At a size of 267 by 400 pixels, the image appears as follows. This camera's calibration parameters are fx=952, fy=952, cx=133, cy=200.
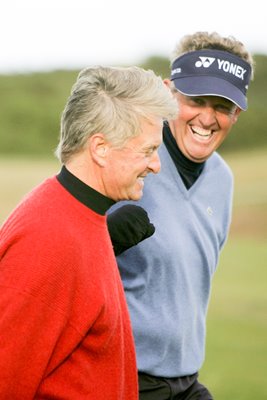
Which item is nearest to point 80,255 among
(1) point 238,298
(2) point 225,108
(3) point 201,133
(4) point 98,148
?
(4) point 98,148

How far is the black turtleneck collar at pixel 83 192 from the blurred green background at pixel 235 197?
4135 mm

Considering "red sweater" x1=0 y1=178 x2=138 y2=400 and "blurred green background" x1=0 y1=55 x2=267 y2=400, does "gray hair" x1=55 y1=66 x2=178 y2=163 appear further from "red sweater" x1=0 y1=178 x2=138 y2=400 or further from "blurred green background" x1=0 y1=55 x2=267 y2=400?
"blurred green background" x1=0 y1=55 x2=267 y2=400

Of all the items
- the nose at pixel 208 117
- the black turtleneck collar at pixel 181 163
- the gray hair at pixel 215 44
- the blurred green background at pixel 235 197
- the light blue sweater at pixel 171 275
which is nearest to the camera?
the light blue sweater at pixel 171 275

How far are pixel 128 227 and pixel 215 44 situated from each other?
1.16 metres

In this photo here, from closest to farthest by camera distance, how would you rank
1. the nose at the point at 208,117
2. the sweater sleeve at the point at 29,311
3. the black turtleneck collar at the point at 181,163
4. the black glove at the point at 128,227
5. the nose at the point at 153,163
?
the sweater sleeve at the point at 29,311 → the nose at the point at 153,163 → the black glove at the point at 128,227 → the black turtleneck collar at the point at 181,163 → the nose at the point at 208,117

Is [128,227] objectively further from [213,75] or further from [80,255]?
[213,75]

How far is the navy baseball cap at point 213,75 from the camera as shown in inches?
148

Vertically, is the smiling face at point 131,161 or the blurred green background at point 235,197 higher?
the smiling face at point 131,161

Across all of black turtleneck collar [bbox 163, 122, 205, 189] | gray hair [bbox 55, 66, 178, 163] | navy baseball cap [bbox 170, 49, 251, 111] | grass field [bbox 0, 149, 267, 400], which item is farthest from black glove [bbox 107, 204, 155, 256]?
grass field [bbox 0, 149, 267, 400]

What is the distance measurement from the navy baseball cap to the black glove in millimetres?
777

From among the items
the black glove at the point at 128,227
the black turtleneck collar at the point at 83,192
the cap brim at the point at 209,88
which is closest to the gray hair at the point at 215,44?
the cap brim at the point at 209,88

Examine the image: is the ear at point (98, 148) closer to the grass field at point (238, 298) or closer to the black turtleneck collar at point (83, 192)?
the black turtleneck collar at point (83, 192)

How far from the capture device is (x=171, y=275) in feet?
11.1

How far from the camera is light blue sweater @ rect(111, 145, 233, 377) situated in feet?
11.0
